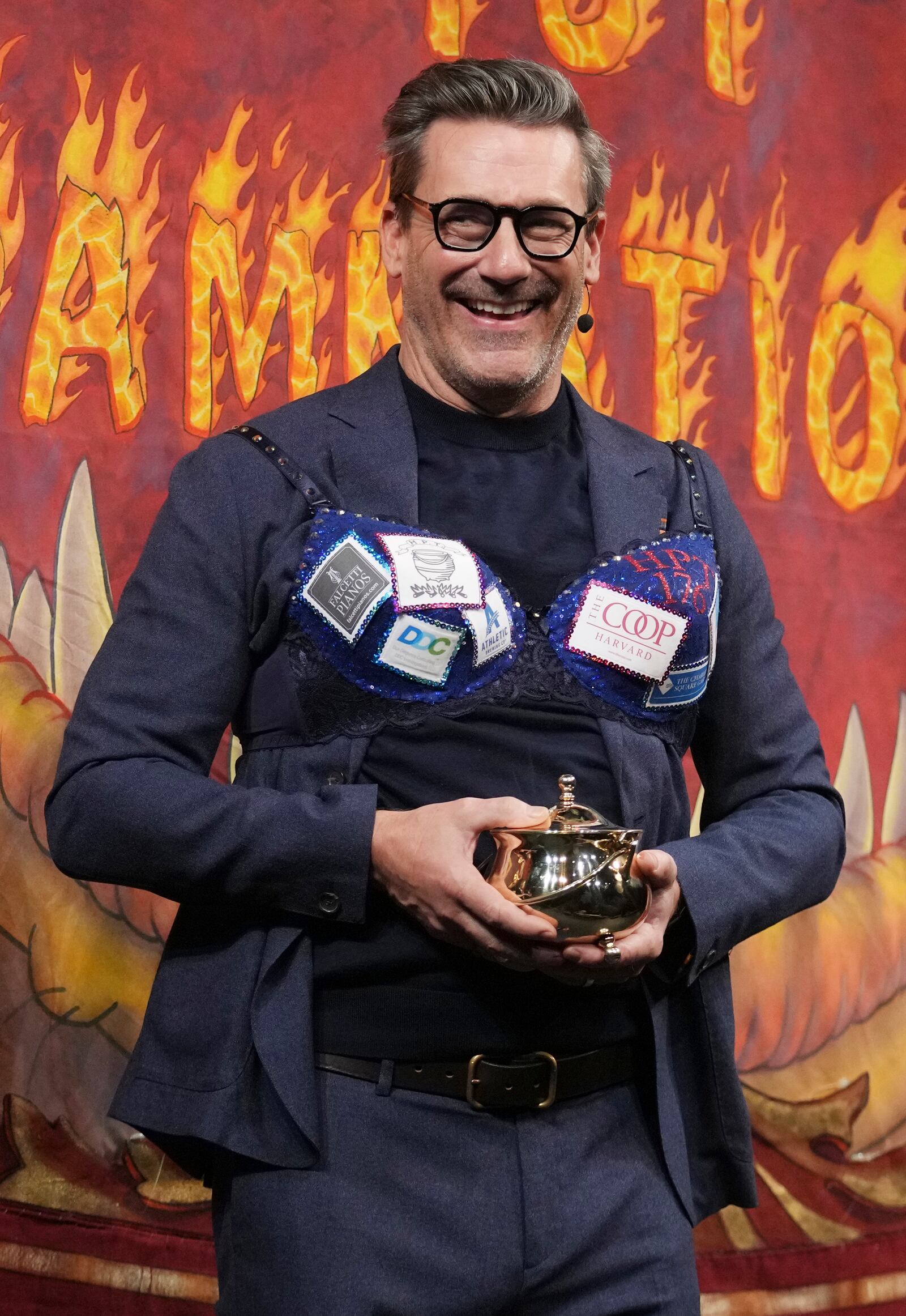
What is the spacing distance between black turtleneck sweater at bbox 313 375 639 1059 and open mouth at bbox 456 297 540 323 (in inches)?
3.9

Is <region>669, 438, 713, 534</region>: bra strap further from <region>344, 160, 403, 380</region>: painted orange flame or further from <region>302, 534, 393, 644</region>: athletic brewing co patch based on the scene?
<region>344, 160, 403, 380</region>: painted orange flame

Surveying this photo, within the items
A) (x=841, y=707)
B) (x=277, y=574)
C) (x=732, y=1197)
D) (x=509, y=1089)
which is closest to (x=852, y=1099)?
(x=841, y=707)

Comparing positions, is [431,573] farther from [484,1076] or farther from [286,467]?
[484,1076]

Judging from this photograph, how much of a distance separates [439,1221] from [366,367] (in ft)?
6.05

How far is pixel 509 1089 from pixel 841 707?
6.33 ft

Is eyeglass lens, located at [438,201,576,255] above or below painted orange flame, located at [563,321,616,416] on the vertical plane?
above

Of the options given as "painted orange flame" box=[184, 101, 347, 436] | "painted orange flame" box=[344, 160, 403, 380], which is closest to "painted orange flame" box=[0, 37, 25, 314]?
"painted orange flame" box=[184, 101, 347, 436]

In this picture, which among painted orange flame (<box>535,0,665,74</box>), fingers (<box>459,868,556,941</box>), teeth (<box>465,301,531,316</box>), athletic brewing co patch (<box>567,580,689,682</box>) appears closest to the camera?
fingers (<box>459,868,556,941</box>)

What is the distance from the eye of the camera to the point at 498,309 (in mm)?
1551

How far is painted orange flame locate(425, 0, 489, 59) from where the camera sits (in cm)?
281

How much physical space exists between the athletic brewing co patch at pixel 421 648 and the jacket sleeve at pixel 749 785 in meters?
0.26

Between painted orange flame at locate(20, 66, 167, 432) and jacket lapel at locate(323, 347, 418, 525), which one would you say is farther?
painted orange flame at locate(20, 66, 167, 432)

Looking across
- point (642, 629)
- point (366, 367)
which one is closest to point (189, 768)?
point (642, 629)

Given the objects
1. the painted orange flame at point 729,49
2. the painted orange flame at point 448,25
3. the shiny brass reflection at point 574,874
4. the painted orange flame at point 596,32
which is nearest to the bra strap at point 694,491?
the shiny brass reflection at point 574,874
